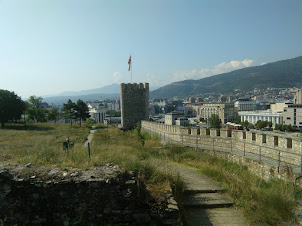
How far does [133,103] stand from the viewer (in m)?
26.7

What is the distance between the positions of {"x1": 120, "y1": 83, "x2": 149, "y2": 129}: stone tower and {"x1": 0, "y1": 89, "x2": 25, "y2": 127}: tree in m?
15.0

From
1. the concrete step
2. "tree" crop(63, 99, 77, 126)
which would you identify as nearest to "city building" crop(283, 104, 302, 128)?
"tree" crop(63, 99, 77, 126)

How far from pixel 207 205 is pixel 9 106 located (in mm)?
30555

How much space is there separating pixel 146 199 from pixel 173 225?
70cm

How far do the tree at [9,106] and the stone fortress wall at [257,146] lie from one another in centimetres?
2384

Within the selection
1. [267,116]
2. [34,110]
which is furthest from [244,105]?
[34,110]

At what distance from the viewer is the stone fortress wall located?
741 centimetres

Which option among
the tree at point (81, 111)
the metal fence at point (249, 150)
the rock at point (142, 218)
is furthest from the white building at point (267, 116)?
the rock at point (142, 218)

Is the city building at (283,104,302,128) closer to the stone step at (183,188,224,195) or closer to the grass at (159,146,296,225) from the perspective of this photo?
the grass at (159,146,296,225)

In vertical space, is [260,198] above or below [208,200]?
above

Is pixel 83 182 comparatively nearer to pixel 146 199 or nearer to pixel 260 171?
pixel 146 199

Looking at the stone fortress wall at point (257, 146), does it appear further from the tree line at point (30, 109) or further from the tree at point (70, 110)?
the tree at point (70, 110)

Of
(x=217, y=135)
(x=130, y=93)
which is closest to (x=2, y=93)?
(x=130, y=93)

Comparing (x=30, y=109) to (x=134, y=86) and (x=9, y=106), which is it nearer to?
(x=9, y=106)
